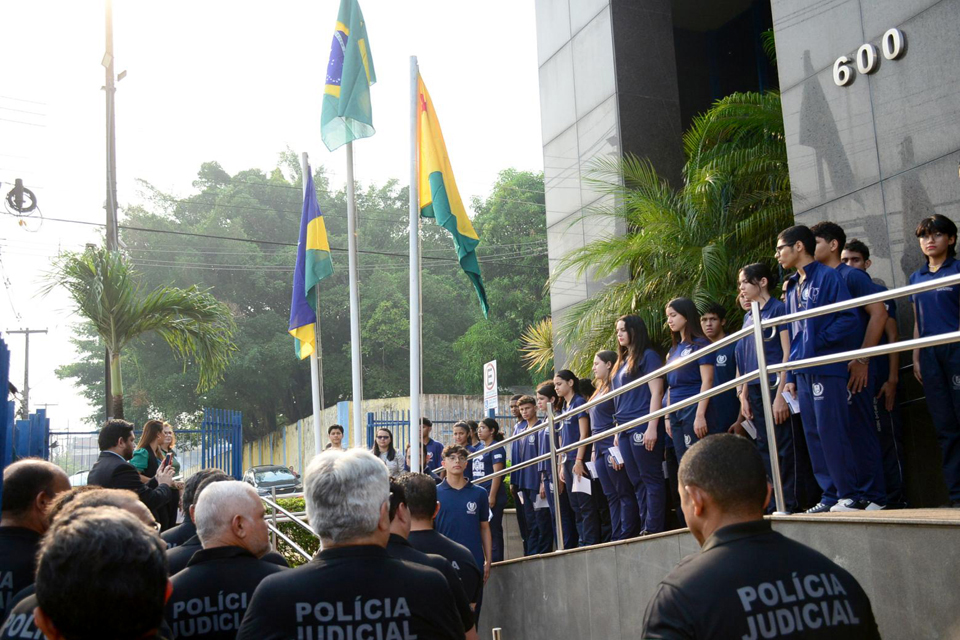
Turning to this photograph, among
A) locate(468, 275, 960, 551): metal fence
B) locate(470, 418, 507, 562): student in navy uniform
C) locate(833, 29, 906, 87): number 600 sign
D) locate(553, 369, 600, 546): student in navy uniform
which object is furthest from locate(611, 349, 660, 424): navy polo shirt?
locate(833, 29, 906, 87): number 600 sign

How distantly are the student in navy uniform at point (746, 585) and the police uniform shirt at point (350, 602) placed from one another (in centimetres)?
67

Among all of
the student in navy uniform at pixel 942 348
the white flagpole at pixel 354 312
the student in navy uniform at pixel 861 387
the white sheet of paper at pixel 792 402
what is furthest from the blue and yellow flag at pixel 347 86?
the student in navy uniform at pixel 942 348

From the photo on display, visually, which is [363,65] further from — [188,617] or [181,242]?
[181,242]

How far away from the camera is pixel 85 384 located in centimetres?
4256

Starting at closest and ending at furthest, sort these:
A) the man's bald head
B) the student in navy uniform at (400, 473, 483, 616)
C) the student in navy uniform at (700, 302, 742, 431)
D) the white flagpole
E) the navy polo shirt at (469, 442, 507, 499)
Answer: the man's bald head
the student in navy uniform at (400, 473, 483, 616)
the student in navy uniform at (700, 302, 742, 431)
the white flagpole
the navy polo shirt at (469, 442, 507, 499)

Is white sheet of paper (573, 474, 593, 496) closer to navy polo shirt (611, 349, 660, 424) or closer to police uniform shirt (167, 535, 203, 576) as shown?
navy polo shirt (611, 349, 660, 424)

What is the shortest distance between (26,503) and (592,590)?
4.28 m

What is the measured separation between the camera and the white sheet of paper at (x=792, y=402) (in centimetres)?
608

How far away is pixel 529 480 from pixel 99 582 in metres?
7.67

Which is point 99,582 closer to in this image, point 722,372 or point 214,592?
point 214,592

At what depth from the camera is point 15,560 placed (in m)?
3.84

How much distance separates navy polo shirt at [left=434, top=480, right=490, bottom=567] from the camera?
7719 mm

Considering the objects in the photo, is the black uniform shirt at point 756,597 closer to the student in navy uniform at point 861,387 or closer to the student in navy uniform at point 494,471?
the student in navy uniform at point 861,387

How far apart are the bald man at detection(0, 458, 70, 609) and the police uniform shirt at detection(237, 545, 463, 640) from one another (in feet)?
5.14
